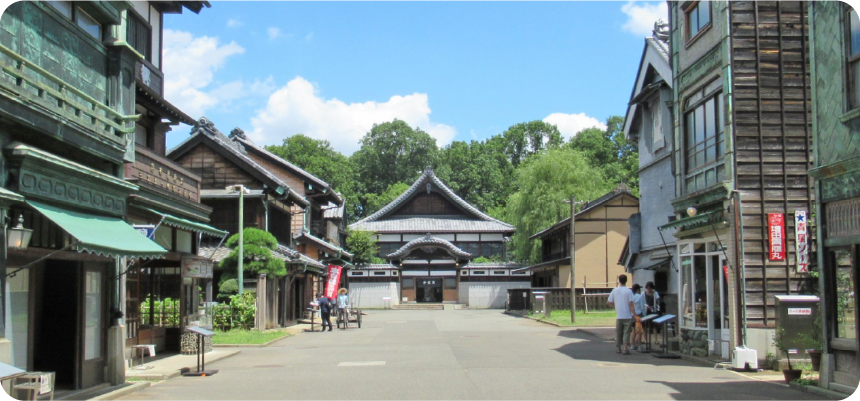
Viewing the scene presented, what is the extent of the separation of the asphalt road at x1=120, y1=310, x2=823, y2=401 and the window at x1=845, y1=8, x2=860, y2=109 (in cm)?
427

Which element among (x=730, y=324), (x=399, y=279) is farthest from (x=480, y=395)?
(x=399, y=279)

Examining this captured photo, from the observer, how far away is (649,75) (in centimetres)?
2519

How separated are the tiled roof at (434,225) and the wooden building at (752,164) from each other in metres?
48.6

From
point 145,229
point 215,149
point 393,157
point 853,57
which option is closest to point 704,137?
point 853,57

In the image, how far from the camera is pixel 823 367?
11750 mm

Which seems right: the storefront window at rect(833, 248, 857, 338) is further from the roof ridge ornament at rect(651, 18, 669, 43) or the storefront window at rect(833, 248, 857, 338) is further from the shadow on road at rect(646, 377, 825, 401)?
the roof ridge ornament at rect(651, 18, 669, 43)

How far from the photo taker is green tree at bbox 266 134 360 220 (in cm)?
7856

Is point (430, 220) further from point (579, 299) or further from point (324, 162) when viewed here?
point (579, 299)

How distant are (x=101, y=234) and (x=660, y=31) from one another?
19.3 metres

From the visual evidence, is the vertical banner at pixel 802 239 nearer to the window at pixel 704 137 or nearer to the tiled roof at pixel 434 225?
the window at pixel 704 137

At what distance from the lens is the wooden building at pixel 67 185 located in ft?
32.5

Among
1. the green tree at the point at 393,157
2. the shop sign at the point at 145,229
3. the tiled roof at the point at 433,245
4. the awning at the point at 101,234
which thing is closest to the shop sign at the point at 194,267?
the shop sign at the point at 145,229

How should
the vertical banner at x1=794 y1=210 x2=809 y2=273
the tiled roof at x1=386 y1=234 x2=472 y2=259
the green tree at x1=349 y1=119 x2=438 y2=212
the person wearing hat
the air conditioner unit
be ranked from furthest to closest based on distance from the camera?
1. the green tree at x1=349 y1=119 x2=438 y2=212
2. the tiled roof at x1=386 y1=234 x2=472 y2=259
3. the person wearing hat
4. the vertical banner at x1=794 y1=210 x2=809 y2=273
5. the air conditioner unit

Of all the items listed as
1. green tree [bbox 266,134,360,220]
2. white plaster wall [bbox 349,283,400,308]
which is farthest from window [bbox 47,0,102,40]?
green tree [bbox 266,134,360,220]
